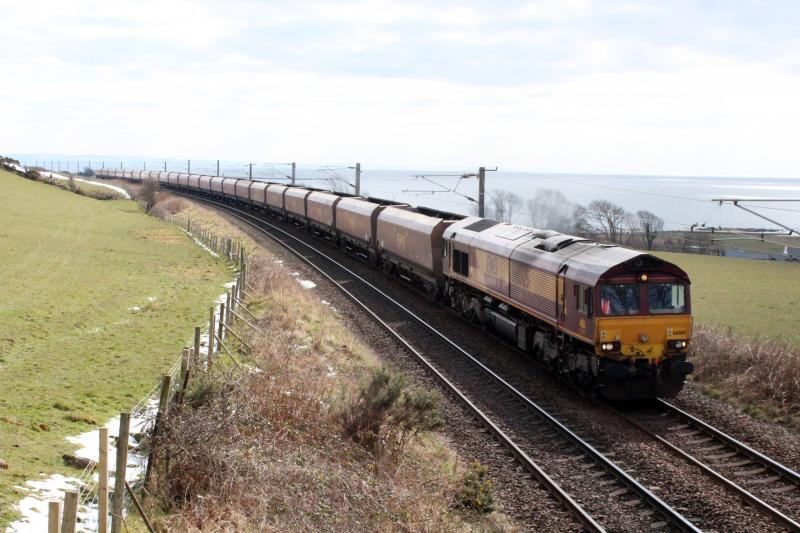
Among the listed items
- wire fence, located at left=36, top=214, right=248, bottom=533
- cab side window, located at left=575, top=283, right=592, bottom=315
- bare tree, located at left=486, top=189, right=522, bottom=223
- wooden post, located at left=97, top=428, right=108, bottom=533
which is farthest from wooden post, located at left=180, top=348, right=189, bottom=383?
bare tree, located at left=486, top=189, right=522, bottom=223

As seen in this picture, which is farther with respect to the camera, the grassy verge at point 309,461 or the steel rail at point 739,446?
the steel rail at point 739,446

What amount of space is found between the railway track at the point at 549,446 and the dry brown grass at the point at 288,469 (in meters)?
1.48

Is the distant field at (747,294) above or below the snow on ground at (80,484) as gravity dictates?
below

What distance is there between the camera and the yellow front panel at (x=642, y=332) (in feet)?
59.3

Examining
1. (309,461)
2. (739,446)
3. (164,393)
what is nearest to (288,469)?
(309,461)

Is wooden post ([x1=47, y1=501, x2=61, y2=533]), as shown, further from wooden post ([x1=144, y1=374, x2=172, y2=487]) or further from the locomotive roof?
the locomotive roof

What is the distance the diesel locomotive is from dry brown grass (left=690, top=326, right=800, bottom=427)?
75.9 inches

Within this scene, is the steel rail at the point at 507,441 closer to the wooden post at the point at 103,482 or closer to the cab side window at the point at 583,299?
the cab side window at the point at 583,299

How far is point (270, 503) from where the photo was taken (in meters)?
10.9

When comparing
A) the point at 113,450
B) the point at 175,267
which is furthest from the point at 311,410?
the point at 175,267

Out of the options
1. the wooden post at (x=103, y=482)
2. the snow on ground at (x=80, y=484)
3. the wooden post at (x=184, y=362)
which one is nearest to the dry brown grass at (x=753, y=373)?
the wooden post at (x=184, y=362)

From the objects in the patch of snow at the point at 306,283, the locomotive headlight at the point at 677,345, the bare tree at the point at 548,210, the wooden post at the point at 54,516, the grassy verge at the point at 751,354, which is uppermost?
the bare tree at the point at 548,210

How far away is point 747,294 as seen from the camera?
45.8 m

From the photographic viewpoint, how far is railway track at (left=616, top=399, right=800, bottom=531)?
1315 cm
